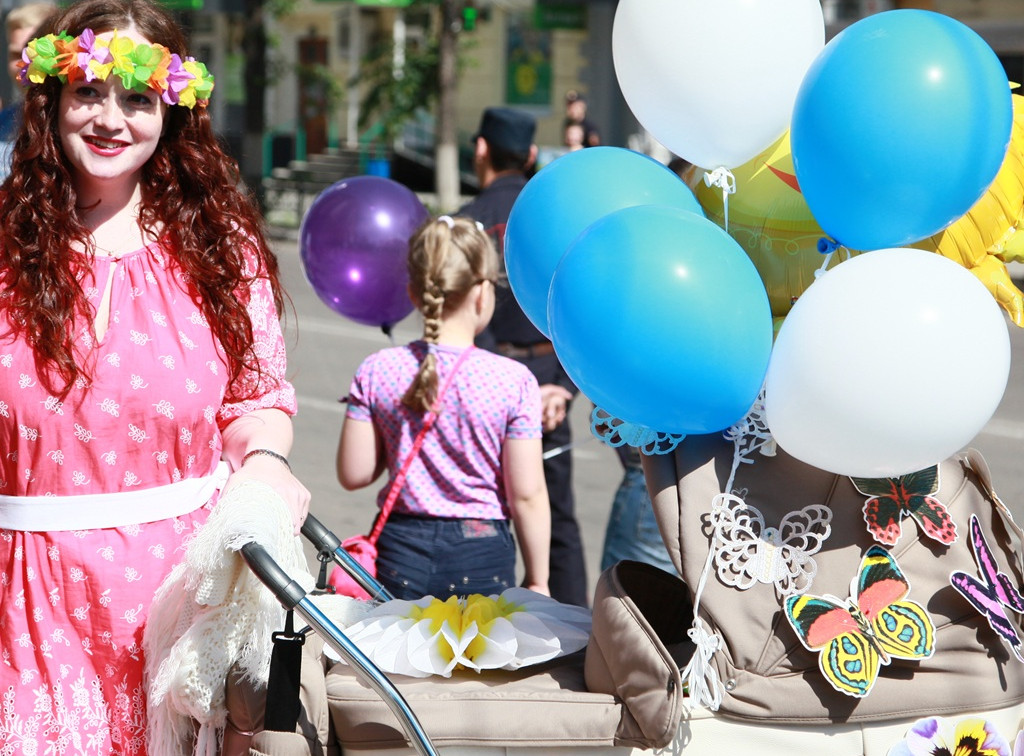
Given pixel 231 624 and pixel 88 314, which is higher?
pixel 88 314

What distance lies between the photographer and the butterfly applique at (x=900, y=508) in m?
2.13

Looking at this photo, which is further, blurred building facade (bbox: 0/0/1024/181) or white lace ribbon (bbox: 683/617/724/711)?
blurred building facade (bbox: 0/0/1024/181)

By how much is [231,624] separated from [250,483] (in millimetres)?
246

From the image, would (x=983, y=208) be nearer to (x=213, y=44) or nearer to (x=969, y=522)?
(x=969, y=522)

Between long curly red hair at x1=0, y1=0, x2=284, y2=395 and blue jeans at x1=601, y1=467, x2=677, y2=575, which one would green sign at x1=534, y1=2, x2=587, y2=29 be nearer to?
blue jeans at x1=601, y1=467, x2=677, y2=575

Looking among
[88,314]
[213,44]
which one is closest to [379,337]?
[88,314]

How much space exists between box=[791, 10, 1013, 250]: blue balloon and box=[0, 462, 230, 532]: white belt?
132cm

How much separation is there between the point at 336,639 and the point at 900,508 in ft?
3.15

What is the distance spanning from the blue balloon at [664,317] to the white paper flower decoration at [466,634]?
1.55 feet

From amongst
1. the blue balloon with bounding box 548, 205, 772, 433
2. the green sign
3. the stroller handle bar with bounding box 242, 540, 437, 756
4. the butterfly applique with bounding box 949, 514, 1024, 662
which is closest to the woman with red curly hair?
the stroller handle bar with bounding box 242, 540, 437, 756

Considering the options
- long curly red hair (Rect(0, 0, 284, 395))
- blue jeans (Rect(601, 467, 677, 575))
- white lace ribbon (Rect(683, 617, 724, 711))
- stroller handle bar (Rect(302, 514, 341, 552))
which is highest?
long curly red hair (Rect(0, 0, 284, 395))

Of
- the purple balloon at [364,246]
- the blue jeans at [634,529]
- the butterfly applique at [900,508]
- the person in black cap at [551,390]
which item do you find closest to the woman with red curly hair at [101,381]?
the butterfly applique at [900,508]

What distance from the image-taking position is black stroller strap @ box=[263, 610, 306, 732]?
204cm

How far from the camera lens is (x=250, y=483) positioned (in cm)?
226
